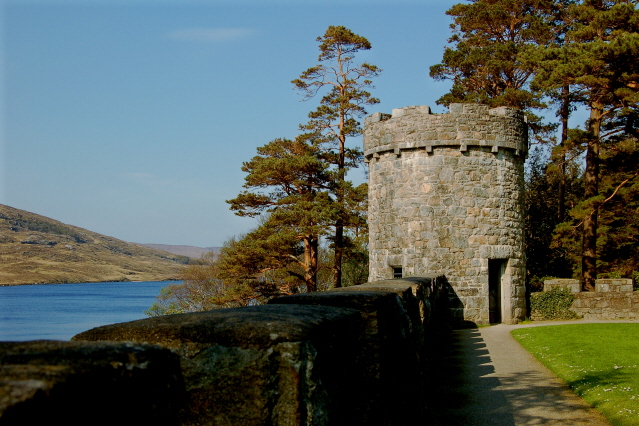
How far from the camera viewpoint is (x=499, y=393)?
8.41 m

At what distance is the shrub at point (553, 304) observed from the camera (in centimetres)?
1906

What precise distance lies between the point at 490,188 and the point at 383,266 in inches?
144

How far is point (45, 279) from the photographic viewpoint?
3647 inches

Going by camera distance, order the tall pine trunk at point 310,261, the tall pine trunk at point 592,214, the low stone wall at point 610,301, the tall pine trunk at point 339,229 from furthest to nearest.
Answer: the tall pine trunk at point 310,261
the tall pine trunk at point 339,229
the tall pine trunk at point 592,214
the low stone wall at point 610,301

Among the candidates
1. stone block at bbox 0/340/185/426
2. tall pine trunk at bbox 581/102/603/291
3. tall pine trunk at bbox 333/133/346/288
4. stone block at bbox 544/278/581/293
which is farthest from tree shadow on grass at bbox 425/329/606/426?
tall pine trunk at bbox 333/133/346/288

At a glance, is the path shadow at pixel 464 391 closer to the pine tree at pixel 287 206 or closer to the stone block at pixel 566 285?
the stone block at pixel 566 285

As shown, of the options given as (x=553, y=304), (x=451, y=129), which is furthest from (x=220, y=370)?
(x=553, y=304)

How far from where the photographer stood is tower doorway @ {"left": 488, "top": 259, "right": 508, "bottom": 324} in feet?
59.5

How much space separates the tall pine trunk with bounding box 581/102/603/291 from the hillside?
64032mm

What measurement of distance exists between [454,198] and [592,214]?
6.96 metres

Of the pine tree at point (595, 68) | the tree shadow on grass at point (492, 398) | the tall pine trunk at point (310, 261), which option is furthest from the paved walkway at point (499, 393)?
the tall pine trunk at point (310, 261)

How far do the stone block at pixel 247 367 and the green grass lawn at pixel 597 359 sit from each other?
5.93 m

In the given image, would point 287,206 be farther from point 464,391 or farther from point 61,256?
point 61,256

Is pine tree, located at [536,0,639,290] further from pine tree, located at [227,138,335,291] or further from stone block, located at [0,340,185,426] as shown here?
stone block, located at [0,340,185,426]
